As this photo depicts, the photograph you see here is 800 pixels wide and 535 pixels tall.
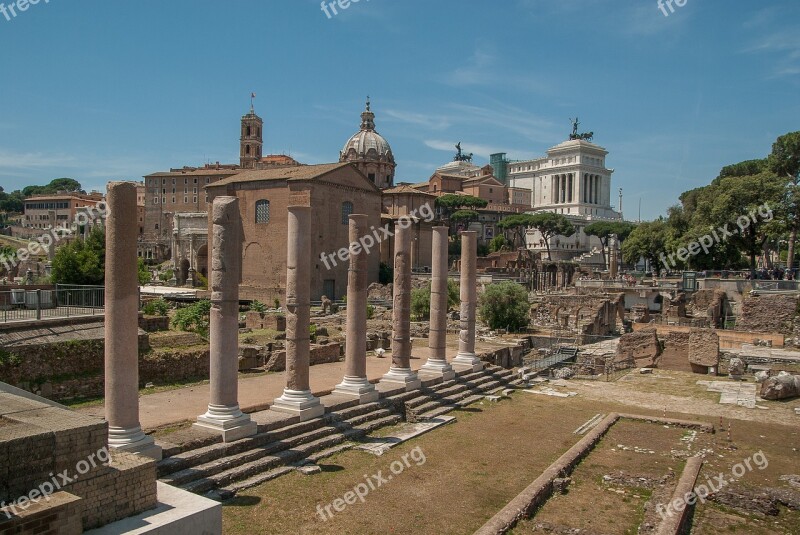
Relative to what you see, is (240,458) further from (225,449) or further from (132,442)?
(132,442)

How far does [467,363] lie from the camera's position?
61.4 ft

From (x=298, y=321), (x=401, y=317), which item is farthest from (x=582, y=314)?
(x=298, y=321)

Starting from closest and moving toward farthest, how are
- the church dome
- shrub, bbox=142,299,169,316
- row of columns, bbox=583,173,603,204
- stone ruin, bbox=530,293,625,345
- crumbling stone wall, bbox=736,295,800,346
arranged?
shrub, bbox=142,299,169,316, crumbling stone wall, bbox=736,295,800,346, stone ruin, bbox=530,293,625,345, the church dome, row of columns, bbox=583,173,603,204

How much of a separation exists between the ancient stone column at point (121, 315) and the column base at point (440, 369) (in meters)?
9.46

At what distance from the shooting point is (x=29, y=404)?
7.47m

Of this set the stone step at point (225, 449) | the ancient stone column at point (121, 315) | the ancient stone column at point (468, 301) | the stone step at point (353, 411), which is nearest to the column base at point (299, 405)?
the stone step at point (225, 449)

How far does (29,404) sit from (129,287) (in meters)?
1.95

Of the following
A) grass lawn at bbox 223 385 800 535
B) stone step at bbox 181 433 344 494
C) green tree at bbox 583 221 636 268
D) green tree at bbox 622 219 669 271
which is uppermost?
green tree at bbox 583 221 636 268

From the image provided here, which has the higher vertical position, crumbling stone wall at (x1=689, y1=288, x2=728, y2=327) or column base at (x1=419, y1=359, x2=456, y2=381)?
crumbling stone wall at (x1=689, y1=288, x2=728, y2=327)

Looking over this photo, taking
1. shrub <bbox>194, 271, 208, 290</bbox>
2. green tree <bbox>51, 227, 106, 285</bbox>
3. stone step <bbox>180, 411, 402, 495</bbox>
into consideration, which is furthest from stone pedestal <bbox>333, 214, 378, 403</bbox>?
shrub <bbox>194, 271, 208, 290</bbox>

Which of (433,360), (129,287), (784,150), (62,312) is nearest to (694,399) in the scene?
(433,360)

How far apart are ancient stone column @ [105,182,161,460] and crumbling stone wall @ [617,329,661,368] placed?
1928 cm

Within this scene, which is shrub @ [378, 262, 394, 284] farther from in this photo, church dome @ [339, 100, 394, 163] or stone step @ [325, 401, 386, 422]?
stone step @ [325, 401, 386, 422]

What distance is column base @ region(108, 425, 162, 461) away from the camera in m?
8.57
